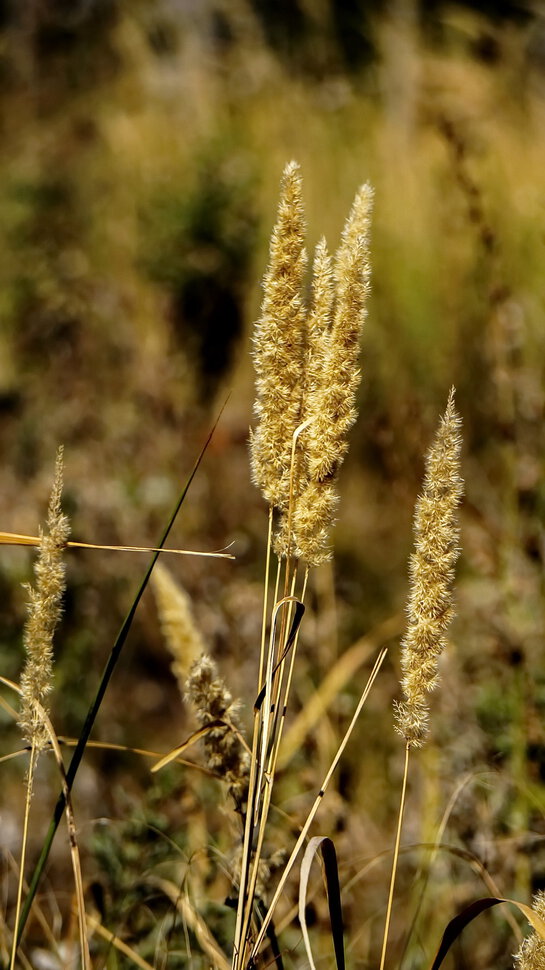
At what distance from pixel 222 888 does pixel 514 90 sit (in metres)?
5.41

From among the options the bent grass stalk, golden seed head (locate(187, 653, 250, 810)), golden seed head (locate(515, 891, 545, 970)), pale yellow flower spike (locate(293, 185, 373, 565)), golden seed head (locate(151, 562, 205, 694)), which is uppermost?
pale yellow flower spike (locate(293, 185, 373, 565))

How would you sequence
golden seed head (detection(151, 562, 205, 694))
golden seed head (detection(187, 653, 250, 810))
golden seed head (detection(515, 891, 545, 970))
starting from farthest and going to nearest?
golden seed head (detection(151, 562, 205, 694)) → golden seed head (detection(187, 653, 250, 810)) → golden seed head (detection(515, 891, 545, 970))

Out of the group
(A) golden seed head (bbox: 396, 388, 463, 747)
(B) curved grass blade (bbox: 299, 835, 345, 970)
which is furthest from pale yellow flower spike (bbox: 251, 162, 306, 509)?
(B) curved grass blade (bbox: 299, 835, 345, 970)

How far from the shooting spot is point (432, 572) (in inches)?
31.9

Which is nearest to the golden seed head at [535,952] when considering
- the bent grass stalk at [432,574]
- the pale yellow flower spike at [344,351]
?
the bent grass stalk at [432,574]

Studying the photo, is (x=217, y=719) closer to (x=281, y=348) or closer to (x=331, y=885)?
(x=331, y=885)

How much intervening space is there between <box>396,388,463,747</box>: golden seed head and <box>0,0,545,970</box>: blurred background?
1.36 ft

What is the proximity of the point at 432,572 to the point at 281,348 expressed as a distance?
0.25 m

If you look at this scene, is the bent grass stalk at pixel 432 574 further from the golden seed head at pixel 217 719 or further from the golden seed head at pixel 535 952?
the golden seed head at pixel 217 719

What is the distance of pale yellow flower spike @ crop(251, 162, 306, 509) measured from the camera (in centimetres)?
83

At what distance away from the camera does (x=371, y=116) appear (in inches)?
221

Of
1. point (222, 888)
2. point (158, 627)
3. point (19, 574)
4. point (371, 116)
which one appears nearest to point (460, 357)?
point (158, 627)

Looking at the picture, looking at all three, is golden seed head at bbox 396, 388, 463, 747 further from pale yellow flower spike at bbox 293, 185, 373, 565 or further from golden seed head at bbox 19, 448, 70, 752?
golden seed head at bbox 19, 448, 70, 752

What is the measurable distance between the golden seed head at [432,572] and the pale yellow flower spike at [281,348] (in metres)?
0.14
